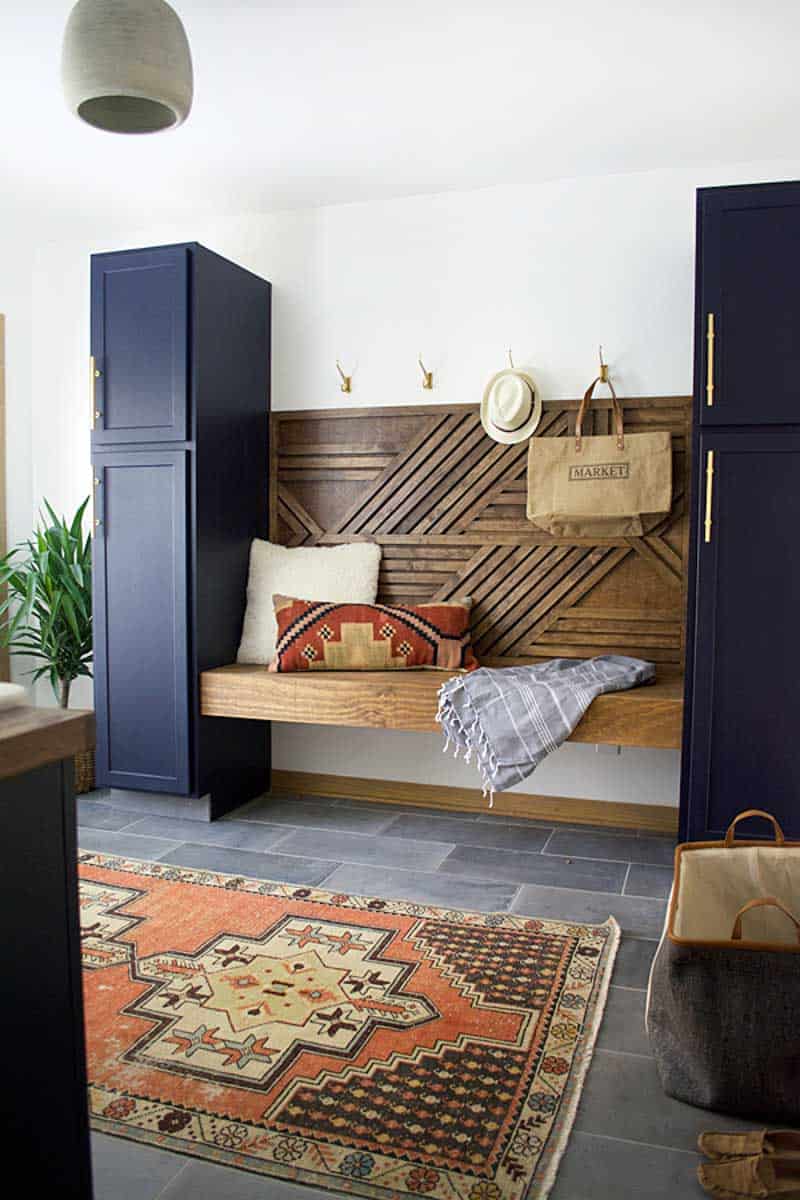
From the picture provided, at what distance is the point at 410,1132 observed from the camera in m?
1.94

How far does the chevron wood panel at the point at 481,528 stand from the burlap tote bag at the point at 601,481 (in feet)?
0.30

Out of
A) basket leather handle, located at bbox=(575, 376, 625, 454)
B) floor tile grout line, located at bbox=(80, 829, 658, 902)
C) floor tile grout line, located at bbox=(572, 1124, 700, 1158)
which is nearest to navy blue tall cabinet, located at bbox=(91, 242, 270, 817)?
floor tile grout line, located at bbox=(80, 829, 658, 902)

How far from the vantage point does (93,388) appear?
407 cm

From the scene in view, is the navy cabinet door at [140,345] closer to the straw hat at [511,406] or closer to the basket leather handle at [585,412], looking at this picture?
the straw hat at [511,406]

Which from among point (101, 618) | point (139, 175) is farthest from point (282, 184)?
point (101, 618)

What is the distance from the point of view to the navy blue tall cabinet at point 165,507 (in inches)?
155

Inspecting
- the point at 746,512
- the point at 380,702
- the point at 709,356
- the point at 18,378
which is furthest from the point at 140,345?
the point at 746,512

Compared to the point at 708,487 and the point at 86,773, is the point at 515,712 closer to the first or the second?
the point at 708,487

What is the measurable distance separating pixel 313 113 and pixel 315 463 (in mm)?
1465

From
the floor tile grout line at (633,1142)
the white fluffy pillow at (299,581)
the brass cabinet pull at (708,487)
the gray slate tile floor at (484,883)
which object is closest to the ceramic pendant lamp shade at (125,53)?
the brass cabinet pull at (708,487)

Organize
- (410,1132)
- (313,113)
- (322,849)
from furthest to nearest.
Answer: (322,849) < (313,113) < (410,1132)

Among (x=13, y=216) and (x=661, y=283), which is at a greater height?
(x=13, y=216)

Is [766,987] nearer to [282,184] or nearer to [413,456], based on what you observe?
[413,456]

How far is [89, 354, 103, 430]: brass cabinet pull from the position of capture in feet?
Answer: 13.3
